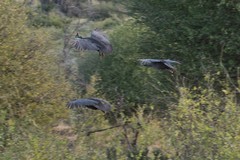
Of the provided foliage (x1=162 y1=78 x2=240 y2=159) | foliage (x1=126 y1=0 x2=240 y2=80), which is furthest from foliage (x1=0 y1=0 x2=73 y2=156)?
foliage (x1=162 y1=78 x2=240 y2=159)

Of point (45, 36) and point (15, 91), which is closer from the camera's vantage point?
point (15, 91)

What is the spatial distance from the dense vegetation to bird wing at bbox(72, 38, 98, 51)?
0.71 m

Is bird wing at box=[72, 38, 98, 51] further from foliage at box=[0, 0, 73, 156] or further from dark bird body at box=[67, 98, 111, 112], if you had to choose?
foliage at box=[0, 0, 73, 156]

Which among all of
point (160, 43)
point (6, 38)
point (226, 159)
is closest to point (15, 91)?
point (6, 38)

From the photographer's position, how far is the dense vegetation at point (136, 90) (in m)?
5.74

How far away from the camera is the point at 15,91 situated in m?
9.39

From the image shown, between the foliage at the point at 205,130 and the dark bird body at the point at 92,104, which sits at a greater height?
the foliage at the point at 205,130

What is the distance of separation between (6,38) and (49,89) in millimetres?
1167

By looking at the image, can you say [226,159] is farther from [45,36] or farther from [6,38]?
[45,36]

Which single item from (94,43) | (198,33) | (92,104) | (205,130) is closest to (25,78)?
(94,43)

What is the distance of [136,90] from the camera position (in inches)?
583

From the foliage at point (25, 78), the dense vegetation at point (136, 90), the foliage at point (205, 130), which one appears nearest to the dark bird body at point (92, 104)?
the dense vegetation at point (136, 90)

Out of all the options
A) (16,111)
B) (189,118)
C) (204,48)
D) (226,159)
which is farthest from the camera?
(204,48)

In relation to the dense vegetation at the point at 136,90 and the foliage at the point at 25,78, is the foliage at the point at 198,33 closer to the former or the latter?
the dense vegetation at the point at 136,90
